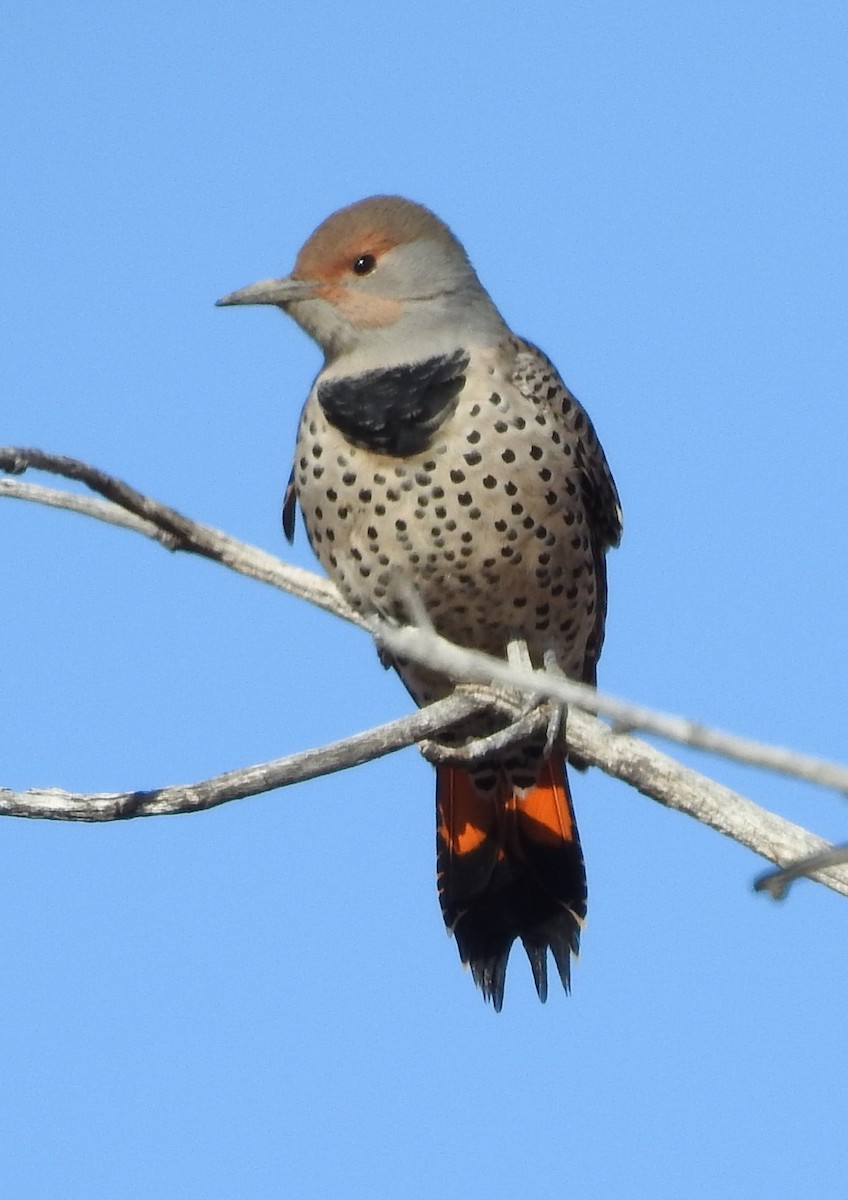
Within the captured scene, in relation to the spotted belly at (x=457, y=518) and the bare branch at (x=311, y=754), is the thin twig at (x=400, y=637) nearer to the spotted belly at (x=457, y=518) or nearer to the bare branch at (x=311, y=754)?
the bare branch at (x=311, y=754)

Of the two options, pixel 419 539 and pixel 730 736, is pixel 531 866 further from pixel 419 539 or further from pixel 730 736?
pixel 730 736

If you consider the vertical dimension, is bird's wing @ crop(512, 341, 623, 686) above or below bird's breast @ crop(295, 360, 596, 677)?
above

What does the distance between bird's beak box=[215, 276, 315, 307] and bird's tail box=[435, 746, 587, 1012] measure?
5.91ft

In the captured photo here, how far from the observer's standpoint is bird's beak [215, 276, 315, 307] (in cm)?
566

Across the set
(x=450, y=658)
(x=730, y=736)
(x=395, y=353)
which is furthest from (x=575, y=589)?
(x=730, y=736)

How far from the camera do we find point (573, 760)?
5.63 metres

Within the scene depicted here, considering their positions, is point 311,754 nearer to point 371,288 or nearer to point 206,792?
point 206,792

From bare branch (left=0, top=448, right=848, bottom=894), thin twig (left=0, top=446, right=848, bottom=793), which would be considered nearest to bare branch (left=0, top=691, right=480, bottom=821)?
bare branch (left=0, top=448, right=848, bottom=894)

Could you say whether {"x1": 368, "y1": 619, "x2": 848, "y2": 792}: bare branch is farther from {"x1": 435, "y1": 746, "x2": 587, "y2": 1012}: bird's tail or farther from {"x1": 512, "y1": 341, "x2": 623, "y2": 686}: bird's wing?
{"x1": 435, "y1": 746, "x2": 587, "y2": 1012}: bird's tail

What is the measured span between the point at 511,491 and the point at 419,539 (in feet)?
1.11

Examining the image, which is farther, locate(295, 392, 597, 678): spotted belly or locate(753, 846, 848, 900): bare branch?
locate(295, 392, 597, 678): spotted belly

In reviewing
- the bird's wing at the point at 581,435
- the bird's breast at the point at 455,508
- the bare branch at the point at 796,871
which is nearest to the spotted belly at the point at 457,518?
Result: the bird's breast at the point at 455,508

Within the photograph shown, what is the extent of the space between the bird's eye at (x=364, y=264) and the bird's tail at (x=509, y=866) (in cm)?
179

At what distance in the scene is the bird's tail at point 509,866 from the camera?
19.9 ft
